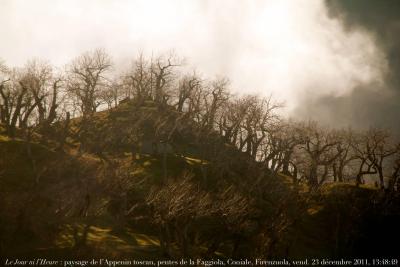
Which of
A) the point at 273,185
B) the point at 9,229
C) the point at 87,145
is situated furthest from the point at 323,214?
the point at 9,229

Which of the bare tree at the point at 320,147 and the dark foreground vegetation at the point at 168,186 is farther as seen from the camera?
the bare tree at the point at 320,147

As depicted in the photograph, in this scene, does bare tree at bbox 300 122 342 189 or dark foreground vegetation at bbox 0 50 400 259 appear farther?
bare tree at bbox 300 122 342 189

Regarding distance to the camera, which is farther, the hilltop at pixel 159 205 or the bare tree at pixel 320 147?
the bare tree at pixel 320 147

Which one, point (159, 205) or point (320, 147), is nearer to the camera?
point (159, 205)

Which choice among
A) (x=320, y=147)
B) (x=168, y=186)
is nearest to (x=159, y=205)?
(x=168, y=186)

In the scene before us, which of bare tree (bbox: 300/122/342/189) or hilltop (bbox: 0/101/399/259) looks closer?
hilltop (bbox: 0/101/399/259)

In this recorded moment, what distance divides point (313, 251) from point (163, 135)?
110 ft

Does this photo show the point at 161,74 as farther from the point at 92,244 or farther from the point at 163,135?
the point at 92,244

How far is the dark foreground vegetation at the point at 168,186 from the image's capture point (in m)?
30.9

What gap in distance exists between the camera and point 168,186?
36094mm

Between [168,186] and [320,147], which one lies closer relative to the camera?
[168,186]

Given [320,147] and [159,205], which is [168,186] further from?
[320,147]

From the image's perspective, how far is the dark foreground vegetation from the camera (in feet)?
101

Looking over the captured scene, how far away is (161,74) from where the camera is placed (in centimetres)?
8056
